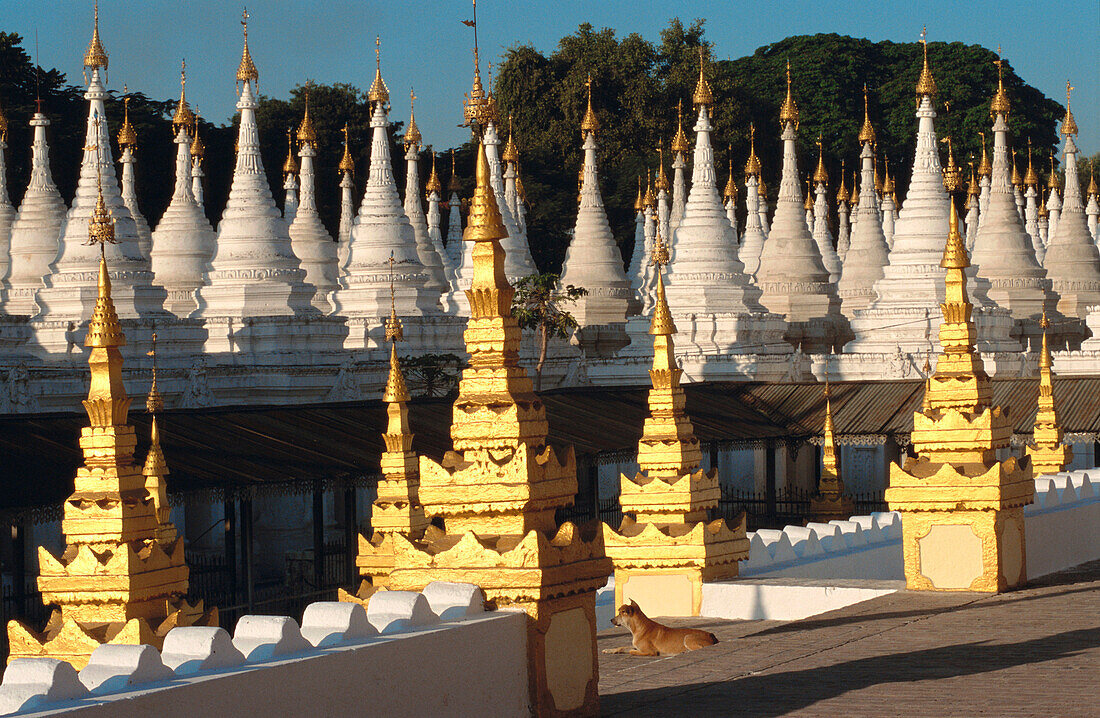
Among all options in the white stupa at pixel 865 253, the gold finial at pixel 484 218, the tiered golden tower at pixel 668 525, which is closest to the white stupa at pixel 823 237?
the white stupa at pixel 865 253

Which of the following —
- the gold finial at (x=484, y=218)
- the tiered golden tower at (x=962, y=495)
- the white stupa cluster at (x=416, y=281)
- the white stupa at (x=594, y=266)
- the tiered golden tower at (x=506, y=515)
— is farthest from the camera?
the white stupa at (x=594, y=266)

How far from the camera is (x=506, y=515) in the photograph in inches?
378

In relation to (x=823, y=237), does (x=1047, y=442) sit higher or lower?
lower

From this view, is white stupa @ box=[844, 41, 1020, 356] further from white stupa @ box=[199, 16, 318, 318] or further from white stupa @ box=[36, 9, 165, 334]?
white stupa @ box=[36, 9, 165, 334]

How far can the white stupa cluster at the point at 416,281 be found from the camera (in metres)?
36.2

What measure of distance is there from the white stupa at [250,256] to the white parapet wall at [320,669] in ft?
93.9

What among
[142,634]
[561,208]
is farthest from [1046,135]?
[142,634]

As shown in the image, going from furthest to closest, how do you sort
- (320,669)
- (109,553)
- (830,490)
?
(830,490) < (109,553) < (320,669)

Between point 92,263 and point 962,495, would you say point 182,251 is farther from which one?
point 962,495

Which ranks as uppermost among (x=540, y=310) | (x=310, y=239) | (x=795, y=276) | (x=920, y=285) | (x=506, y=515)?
(x=310, y=239)

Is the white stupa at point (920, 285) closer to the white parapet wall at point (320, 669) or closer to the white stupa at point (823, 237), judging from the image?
the white stupa at point (823, 237)

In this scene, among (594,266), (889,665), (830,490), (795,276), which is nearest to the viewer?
(889,665)

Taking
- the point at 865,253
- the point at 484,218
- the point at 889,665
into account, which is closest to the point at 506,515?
the point at 484,218

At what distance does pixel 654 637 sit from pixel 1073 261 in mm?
44706
